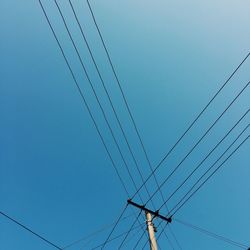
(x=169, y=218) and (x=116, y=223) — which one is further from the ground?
(x=116, y=223)

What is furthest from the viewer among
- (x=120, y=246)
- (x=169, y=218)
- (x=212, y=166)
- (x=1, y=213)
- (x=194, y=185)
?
(x=120, y=246)

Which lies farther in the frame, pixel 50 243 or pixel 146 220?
pixel 146 220

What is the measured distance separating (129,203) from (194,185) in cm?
260

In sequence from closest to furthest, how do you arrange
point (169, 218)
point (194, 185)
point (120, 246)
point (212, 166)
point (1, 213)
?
point (1, 213)
point (212, 166)
point (194, 185)
point (169, 218)
point (120, 246)

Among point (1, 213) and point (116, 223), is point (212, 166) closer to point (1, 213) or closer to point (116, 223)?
point (116, 223)

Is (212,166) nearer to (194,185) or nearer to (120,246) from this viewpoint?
(194,185)

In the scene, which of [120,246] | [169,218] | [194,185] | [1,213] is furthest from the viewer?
[120,246]

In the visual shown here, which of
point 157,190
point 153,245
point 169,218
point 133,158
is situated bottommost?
point 153,245

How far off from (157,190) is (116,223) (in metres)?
2.56

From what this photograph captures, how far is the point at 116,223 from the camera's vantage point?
13.5 meters

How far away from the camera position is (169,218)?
40.1 feet

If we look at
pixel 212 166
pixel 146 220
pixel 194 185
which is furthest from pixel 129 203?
pixel 212 166

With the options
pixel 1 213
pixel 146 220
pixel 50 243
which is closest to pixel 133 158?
pixel 146 220

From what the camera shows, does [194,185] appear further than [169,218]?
No
